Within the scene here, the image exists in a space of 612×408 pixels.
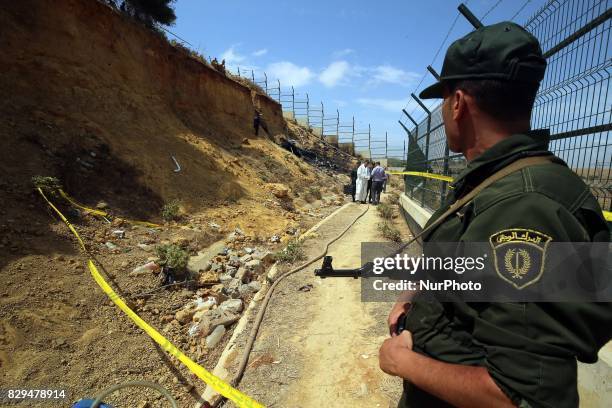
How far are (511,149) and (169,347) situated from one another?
10.8ft

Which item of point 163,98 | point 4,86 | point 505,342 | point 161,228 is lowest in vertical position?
point 161,228

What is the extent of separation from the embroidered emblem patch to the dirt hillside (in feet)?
11.0

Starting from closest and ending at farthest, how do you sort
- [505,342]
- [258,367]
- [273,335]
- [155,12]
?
[505,342]
[258,367]
[273,335]
[155,12]

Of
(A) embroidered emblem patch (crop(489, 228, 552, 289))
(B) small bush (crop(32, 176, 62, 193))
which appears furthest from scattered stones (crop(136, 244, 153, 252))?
(A) embroidered emblem patch (crop(489, 228, 552, 289))

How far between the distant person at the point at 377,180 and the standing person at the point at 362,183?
10.5 inches

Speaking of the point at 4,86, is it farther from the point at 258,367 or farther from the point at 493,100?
the point at 493,100

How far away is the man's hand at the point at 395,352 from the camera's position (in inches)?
43.5

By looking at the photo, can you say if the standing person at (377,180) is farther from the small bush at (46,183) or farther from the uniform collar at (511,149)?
the uniform collar at (511,149)

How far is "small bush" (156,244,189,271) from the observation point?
5.14 m

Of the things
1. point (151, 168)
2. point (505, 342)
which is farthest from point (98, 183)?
point (505, 342)

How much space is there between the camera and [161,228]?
712cm

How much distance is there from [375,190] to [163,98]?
27.2 feet

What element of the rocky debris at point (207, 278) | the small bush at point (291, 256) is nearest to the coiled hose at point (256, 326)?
the small bush at point (291, 256)

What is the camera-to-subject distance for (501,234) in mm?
846
